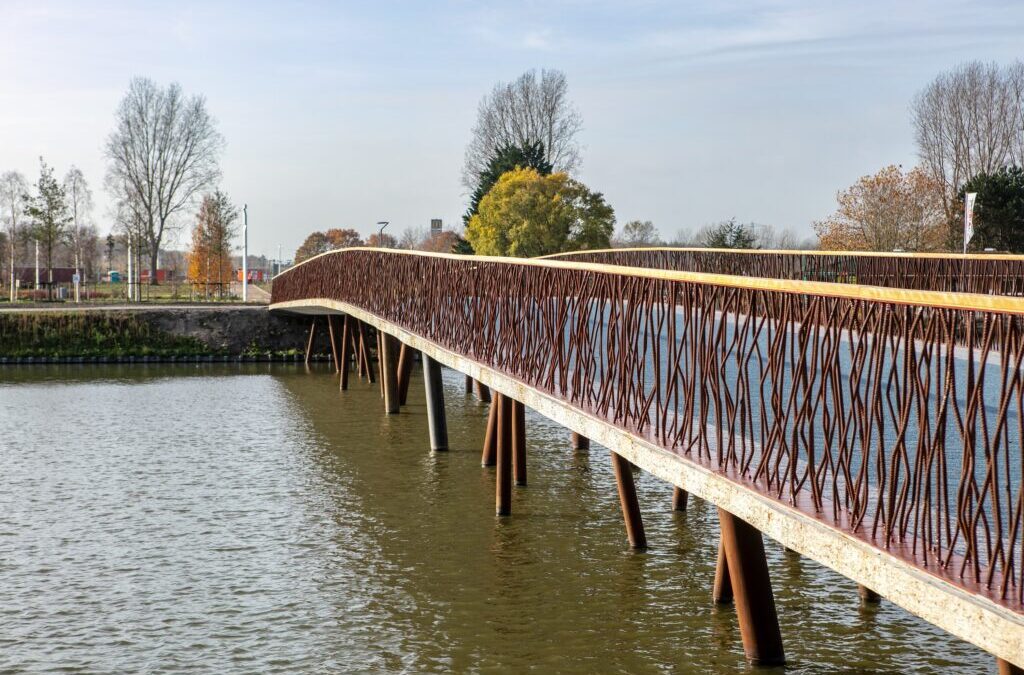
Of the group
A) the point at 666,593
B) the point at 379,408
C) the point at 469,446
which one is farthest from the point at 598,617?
the point at 379,408

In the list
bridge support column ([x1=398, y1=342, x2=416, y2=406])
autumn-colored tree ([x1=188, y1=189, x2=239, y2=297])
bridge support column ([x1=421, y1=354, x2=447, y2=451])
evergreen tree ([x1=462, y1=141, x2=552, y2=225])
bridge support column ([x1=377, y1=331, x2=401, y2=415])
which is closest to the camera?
bridge support column ([x1=421, y1=354, x2=447, y2=451])

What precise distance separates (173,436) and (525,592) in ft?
39.8

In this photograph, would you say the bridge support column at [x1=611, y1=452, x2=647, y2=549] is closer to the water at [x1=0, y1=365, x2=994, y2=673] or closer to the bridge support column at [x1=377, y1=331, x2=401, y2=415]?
the water at [x1=0, y1=365, x2=994, y2=673]

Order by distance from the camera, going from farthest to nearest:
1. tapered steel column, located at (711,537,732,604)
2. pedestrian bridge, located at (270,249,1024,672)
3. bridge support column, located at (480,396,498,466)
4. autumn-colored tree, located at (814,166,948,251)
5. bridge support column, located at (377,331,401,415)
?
autumn-colored tree, located at (814,166,948,251) < bridge support column, located at (377,331,401,415) < bridge support column, located at (480,396,498,466) < tapered steel column, located at (711,537,732,604) < pedestrian bridge, located at (270,249,1024,672)

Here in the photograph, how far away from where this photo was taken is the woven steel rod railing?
5.85 metres

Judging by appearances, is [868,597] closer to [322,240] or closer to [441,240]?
[441,240]

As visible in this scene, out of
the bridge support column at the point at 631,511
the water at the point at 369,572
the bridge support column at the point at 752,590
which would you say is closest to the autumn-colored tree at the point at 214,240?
the water at the point at 369,572

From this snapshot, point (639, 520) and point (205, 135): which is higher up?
point (205, 135)

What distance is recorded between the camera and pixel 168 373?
116ft

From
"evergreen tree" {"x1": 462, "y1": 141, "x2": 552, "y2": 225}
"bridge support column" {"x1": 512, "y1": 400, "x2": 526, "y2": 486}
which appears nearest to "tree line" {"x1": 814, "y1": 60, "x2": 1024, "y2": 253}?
"evergreen tree" {"x1": 462, "y1": 141, "x2": 552, "y2": 225}

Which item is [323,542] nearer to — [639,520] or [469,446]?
[639,520]

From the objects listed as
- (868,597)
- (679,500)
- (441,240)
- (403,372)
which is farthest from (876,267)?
(441,240)

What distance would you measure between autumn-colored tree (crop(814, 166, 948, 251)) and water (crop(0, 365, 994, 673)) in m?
33.3

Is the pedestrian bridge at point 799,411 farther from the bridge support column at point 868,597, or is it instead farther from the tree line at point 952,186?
the tree line at point 952,186
